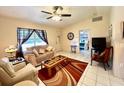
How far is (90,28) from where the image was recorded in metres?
6.36

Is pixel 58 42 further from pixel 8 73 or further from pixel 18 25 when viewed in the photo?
pixel 8 73

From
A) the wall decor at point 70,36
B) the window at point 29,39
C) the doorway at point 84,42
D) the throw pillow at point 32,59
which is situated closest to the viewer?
the throw pillow at point 32,59

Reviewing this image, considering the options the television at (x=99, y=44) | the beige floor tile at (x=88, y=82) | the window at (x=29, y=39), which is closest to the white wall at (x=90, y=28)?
the television at (x=99, y=44)

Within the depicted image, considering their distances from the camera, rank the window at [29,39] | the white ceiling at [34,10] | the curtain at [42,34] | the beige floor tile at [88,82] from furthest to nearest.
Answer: the curtain at [42,34] → the window at [29,39] → the white ceiling at [34,10] → the beige floor tile at [88,82]

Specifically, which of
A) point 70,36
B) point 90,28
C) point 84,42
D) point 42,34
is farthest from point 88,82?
point 70,36

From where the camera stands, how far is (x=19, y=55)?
4.38 meters

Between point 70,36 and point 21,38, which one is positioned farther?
point 70,36

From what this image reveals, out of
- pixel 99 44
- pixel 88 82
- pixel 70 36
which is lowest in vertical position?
pixel 88 82

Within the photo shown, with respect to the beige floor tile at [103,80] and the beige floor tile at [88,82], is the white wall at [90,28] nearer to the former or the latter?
the beige floor tile at [103,80]

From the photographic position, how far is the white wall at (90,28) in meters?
5.86

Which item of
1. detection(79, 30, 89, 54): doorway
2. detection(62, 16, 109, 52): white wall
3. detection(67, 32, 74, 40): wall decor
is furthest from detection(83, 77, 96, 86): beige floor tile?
detection(67, 32, 74, 40): wall decor

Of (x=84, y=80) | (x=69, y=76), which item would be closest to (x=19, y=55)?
(x=69, y=76)

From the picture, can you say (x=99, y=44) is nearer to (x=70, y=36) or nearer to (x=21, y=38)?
(x=70, y=36)
